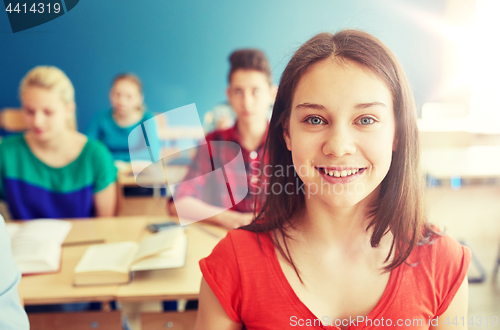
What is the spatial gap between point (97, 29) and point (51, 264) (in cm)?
64

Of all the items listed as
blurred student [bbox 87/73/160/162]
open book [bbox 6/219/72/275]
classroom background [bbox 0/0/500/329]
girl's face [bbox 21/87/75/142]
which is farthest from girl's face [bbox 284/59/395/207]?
blurred student [bbox 87/73/160/162]

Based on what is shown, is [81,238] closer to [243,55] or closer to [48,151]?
[48,151]

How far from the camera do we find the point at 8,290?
60 cm

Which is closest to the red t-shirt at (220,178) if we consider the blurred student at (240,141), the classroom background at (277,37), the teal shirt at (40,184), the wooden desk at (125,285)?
the blurred student at (240,141)

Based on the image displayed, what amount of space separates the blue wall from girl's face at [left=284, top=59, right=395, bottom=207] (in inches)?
4.6

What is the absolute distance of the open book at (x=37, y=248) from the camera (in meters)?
0.94

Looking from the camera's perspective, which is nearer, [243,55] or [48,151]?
[243,55]

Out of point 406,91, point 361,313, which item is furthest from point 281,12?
point 361,313

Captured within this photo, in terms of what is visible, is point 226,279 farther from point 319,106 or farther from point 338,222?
point 319,106

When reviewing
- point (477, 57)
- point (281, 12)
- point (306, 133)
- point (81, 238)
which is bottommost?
point (81, 238)

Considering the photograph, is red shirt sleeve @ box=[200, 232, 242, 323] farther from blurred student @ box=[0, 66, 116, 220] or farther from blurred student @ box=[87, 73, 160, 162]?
blurred student @ box=[87, 73, 160, 162]

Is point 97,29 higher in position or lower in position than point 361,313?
higher

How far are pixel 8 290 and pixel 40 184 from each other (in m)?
0.86

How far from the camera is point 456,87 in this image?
79cm
